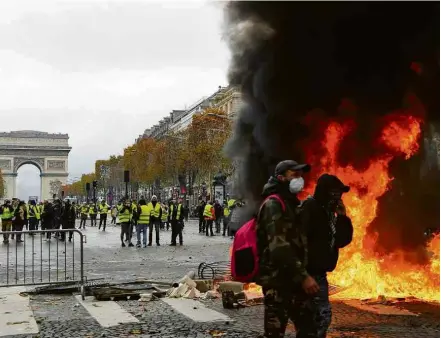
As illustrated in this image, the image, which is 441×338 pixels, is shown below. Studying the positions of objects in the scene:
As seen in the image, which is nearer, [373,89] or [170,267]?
[373,89]

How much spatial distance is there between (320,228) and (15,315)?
470 cm

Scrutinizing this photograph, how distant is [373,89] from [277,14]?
198cm

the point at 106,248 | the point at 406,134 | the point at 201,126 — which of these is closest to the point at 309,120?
the point at 406,134

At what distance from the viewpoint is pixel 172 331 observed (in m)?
6.70

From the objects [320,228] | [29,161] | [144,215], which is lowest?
[144,215]

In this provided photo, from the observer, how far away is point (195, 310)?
784cm

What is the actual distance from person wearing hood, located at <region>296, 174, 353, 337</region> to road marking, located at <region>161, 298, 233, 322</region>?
2474mm

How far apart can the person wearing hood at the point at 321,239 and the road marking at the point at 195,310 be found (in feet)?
8.12

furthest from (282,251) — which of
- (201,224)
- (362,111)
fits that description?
(201,224)

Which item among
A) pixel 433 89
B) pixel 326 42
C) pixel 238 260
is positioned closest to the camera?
pixel 238 260

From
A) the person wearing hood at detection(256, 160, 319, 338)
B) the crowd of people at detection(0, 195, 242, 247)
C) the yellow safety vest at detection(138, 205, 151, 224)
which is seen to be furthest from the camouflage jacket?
the yellow safety vest at detection(138, 205, 151, 224)

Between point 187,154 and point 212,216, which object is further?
point 187,154

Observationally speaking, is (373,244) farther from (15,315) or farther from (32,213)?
(32,213)

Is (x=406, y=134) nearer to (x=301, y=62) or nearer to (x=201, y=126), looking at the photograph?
(x=301, y=62)
